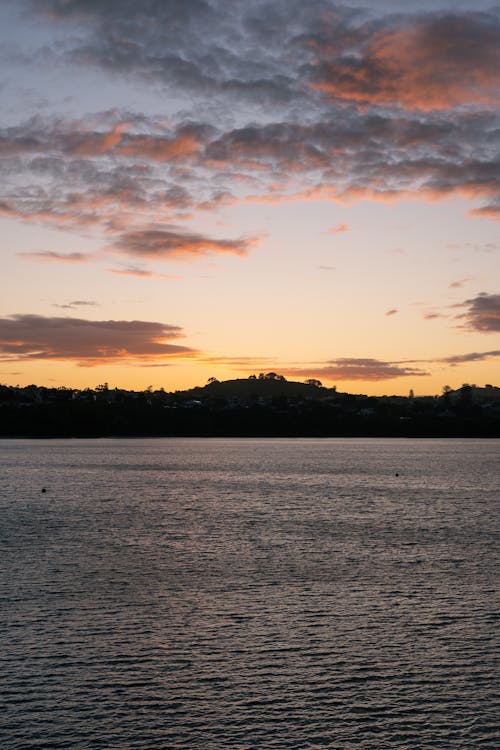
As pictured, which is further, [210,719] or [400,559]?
[400,559]

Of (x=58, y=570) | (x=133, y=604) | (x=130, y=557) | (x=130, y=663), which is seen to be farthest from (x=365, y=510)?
(x=130, y=663)

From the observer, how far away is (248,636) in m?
39.9

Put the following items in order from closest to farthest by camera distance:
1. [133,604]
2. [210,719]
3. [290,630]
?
[210,719]
[290,630]
[133,604]

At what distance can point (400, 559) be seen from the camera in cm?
6462

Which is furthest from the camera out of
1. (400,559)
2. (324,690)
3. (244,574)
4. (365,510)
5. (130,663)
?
(365,510)

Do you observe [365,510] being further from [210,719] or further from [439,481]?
[210,719]

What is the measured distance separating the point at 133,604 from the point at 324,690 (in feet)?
57.5

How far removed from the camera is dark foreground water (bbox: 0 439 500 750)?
29.0 metres

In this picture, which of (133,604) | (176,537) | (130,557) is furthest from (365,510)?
(133,604)

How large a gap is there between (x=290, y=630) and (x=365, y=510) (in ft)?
221

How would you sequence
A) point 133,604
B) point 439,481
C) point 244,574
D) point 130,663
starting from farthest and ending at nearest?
1. point 439,481
2. point 244,574
3. point 133,604
4. point 130,663

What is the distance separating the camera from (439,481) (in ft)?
547

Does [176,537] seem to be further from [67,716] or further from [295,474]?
[295,474]

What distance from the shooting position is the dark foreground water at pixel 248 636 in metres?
29.0
